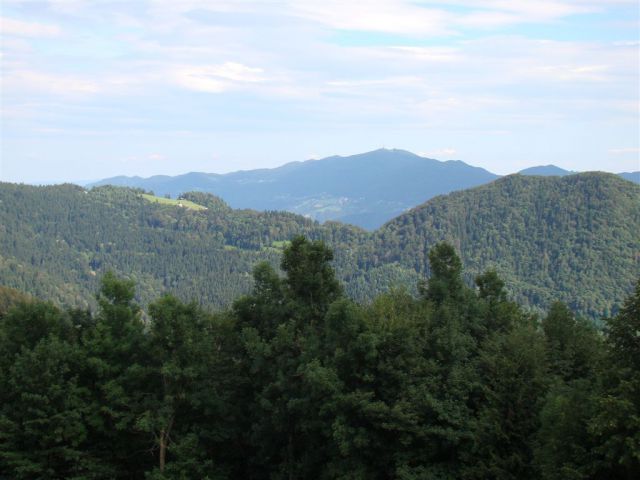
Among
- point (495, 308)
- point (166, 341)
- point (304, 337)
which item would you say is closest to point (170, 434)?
point (166, 341)

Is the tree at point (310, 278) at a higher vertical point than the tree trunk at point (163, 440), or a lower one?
higher

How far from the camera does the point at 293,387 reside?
33969 millimetres

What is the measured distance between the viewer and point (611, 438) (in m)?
22.0

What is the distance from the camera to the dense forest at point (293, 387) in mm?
29419

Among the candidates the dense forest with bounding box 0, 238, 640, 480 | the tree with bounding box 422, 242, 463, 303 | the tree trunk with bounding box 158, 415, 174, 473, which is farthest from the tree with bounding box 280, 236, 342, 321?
the tree trunk with bounding box 158, 415, 174, 473

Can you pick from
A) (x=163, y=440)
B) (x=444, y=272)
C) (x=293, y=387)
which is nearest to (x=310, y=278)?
(x=293, y=387)

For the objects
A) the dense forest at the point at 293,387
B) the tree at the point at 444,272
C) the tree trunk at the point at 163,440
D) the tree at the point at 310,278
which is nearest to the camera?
the dense forest at the point at 293,387

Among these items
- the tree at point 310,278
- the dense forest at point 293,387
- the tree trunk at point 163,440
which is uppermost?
the tree at point 310,278

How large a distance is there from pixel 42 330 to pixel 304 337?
14936 millimetres

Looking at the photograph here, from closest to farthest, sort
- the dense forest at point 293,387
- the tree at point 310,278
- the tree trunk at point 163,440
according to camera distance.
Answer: the dense forest at point 293,387, the tree trunk at point 163,440, the tree at point 310,278

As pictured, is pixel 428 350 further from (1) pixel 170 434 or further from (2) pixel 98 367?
(2) pixel 98 367

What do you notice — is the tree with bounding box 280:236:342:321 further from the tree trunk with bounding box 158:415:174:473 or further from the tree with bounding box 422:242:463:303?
the tree trunk with bounding box 158:415:174:473

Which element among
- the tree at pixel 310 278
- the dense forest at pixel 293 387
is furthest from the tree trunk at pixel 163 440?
the tree at pixel 310 278

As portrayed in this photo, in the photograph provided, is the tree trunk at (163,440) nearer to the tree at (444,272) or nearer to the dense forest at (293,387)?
the dense forest at (293,387)
